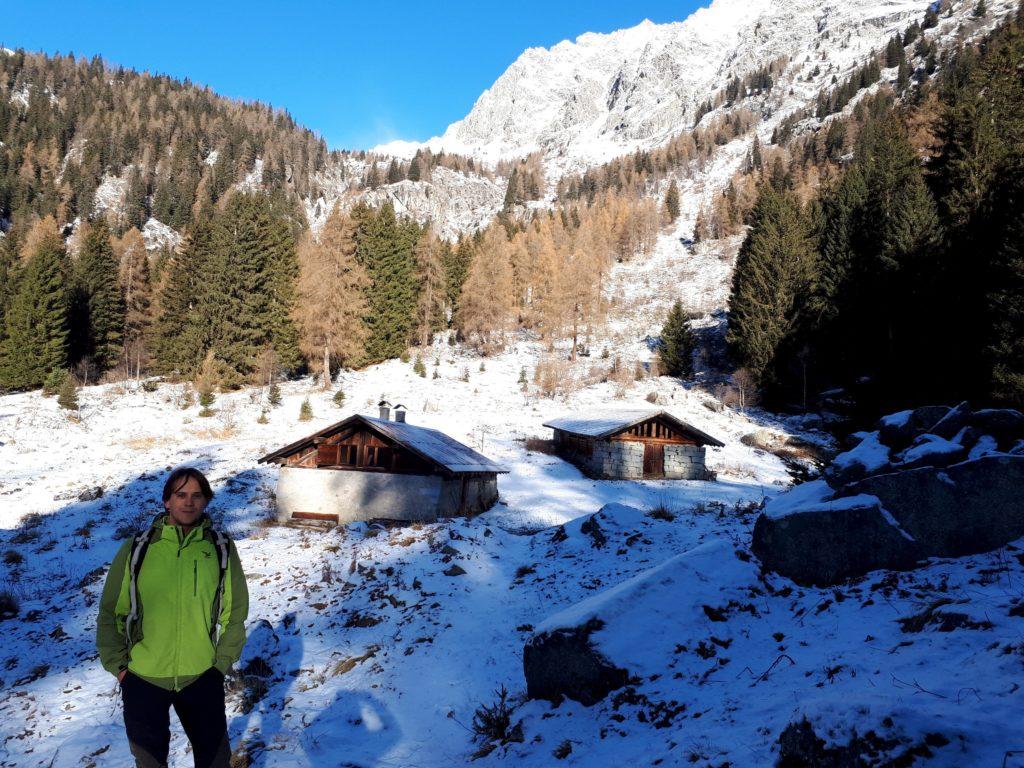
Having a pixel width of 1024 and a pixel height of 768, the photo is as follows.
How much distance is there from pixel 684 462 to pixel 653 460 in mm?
1919

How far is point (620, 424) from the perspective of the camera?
3080 centimetres

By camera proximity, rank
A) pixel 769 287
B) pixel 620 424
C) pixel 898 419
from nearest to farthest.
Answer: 1. pixel 898 419
2. pixel 620 424
3. pixel 769 287

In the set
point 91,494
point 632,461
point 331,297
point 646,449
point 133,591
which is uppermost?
point 331,297

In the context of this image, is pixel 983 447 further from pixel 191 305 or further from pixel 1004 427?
pixel 191 305

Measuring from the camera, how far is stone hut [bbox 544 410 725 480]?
103ft

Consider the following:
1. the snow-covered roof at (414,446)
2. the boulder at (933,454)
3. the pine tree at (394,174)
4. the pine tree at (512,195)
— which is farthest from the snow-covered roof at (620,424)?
the pine tree at (394,174)

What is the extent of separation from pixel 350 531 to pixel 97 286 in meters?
46.9

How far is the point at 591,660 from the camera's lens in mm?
6242

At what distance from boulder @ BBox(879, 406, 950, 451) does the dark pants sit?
389 inches

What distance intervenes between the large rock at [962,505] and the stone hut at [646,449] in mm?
24356

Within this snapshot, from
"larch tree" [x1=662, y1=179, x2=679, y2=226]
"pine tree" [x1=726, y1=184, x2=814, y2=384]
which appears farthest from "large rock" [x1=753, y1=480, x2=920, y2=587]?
"larch tree" [x1=662, y1=179, x2=679, y2=226]

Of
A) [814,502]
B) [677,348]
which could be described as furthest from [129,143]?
[814,502]

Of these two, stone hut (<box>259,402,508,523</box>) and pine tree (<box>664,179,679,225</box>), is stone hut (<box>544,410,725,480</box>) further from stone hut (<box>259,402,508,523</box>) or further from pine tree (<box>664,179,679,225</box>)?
pine tree (<box>664,179,679,225</box>)

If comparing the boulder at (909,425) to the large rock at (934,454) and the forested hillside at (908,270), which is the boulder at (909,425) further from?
the forested hillside at (908,270)
